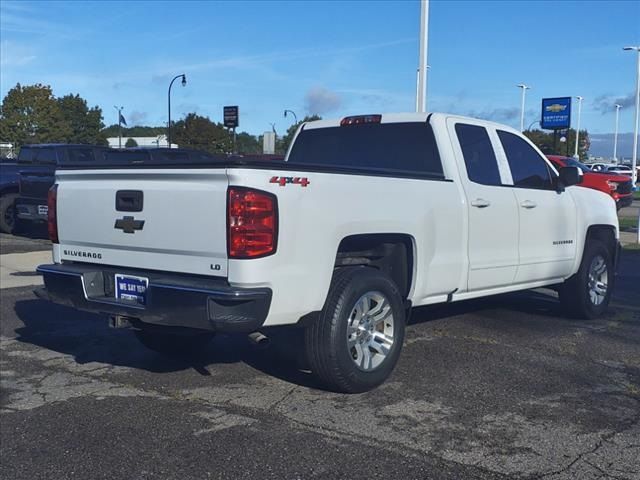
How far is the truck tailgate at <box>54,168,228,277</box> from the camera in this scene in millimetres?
4586

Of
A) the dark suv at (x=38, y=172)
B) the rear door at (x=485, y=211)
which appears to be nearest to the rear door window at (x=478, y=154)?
the rear door at (x=485, y=211)

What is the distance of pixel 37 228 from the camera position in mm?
18203

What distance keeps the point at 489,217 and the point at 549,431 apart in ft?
7.40

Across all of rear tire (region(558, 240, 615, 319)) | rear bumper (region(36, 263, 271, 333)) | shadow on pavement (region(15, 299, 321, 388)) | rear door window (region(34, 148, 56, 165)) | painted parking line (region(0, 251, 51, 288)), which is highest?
rear door window (region(34, 148, 56, 165))

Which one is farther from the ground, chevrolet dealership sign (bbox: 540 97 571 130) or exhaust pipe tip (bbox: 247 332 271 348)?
chevrolet dealership sign (bbox: 540 97 571 130)

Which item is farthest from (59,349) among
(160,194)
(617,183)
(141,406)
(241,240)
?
(617,183)

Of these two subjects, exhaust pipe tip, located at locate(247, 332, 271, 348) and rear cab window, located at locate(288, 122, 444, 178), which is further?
rear cab window, located at locate(288, 122, 444, 178)

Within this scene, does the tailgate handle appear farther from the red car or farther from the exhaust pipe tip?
the red car

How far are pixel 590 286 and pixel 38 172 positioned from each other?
11.5 metres

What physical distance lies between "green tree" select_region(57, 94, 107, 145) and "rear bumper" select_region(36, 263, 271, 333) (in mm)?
68528

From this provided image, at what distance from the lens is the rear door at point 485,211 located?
6.25m

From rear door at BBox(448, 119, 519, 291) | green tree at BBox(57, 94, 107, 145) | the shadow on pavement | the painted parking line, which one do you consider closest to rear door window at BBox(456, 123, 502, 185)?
rear door at BBox(448, 119, 519, 291)

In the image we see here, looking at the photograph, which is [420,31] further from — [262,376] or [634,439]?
[634,439]

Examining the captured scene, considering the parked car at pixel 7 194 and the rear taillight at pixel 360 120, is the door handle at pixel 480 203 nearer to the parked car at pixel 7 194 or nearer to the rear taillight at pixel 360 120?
the rear taillight at pixel 360 120
